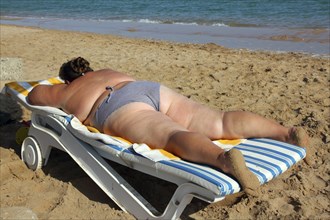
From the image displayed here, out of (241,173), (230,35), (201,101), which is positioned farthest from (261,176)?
(230,35)

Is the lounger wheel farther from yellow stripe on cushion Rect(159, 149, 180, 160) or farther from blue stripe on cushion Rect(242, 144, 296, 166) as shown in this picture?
blue stripe on cushion Rect(242, 144, 296, 166)

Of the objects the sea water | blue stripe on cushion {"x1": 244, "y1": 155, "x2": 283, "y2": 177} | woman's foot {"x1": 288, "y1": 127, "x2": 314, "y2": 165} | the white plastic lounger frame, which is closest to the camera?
the white plastic lounger frame

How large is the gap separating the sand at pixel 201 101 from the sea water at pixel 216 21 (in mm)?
1398

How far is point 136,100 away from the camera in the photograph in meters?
3.04

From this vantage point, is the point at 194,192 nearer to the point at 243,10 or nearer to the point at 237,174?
the point at 237,174

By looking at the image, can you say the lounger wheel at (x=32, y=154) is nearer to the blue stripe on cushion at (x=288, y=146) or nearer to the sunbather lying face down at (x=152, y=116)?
the sunbather lying face down at (x=152, y=116)

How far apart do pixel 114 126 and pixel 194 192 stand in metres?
0.87

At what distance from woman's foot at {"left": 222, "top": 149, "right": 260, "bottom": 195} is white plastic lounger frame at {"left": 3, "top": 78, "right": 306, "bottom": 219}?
0.04 meters

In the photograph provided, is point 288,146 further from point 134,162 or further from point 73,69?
point 73,69

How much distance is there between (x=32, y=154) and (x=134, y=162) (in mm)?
1200

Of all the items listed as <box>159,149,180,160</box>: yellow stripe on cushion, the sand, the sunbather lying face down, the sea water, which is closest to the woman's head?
the sunbather lying face down

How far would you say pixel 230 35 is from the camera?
35.4ft

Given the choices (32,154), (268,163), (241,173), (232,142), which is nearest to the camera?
(241,173)

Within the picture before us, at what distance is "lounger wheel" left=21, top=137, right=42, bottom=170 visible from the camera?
11.1ft
